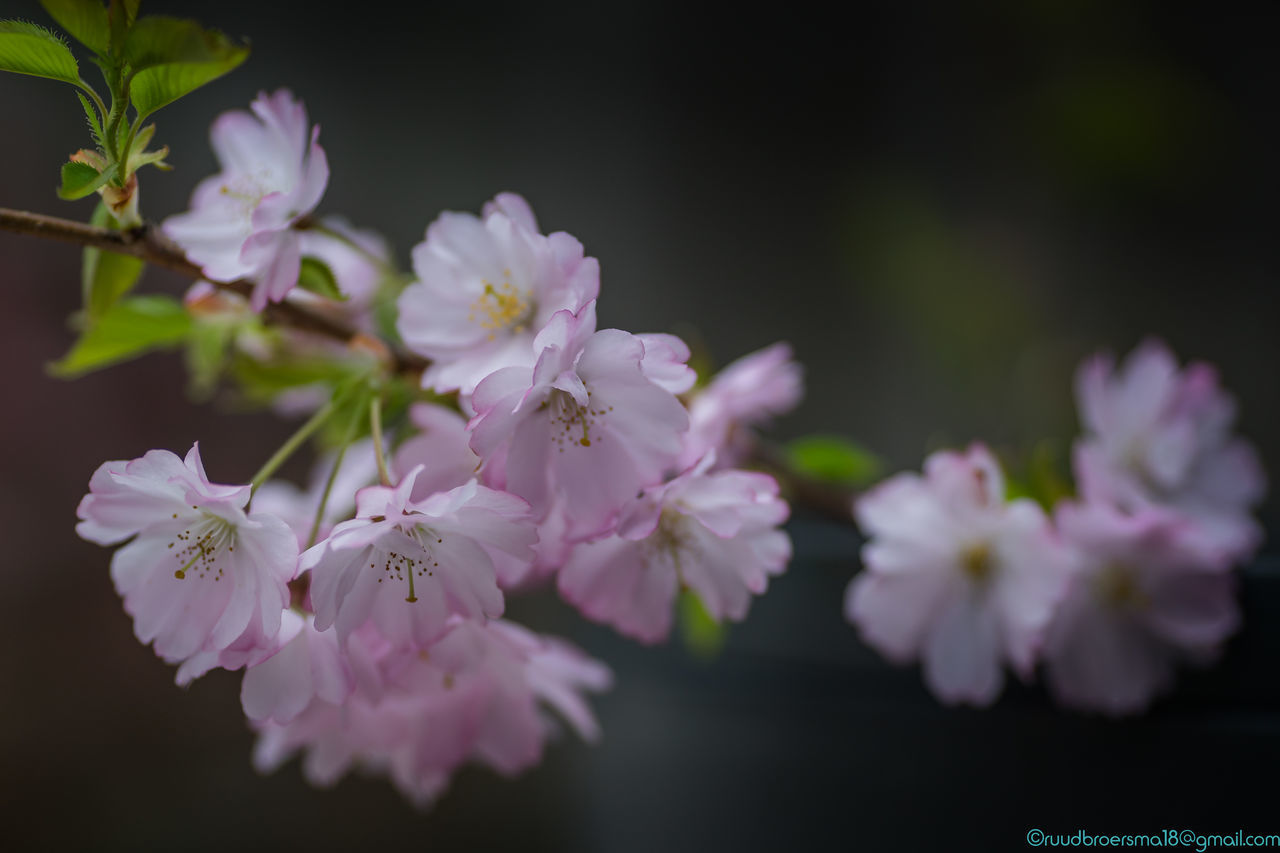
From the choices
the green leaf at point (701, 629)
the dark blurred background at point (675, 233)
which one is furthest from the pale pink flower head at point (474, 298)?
the dark blurred background at point (675, 233)

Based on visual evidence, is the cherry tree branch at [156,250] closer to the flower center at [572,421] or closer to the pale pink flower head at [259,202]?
the pale pink flower head at [259,202]

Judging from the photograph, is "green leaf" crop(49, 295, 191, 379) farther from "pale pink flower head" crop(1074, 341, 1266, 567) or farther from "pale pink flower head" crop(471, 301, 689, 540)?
"pale pink flower head" crop(1074, 341, 1266, 567)

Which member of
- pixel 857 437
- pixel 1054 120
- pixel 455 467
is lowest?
pixel 455 467

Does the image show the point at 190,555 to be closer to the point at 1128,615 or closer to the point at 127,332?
the point at 127,332

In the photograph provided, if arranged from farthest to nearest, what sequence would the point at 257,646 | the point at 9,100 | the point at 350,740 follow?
the point at 9,100
the point at 350,740
the point at 257,646

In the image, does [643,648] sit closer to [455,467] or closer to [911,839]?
[911,839]

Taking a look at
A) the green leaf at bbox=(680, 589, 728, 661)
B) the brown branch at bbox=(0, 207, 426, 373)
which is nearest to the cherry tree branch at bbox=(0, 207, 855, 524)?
the brown branch at bbox=(0, 207, 426, 373)

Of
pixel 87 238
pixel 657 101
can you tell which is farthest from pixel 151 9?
pixel 87 238
